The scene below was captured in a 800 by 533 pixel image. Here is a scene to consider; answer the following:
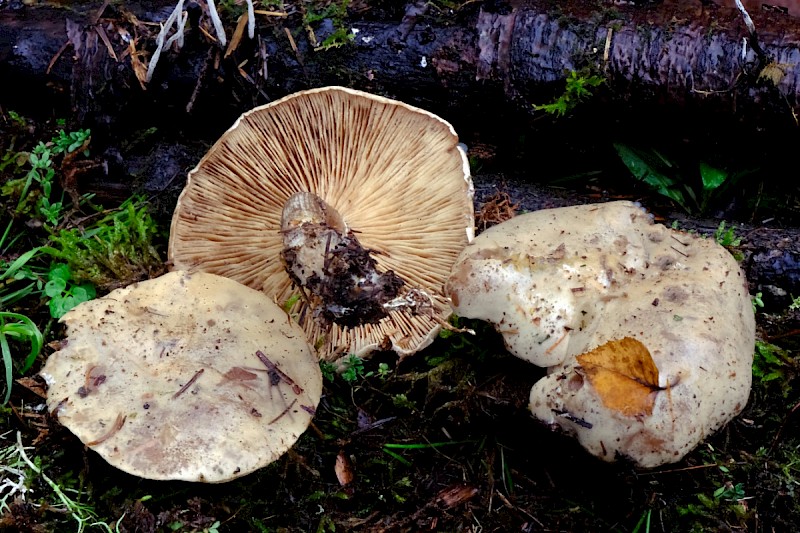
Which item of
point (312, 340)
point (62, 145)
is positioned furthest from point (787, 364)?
point (62, 145)

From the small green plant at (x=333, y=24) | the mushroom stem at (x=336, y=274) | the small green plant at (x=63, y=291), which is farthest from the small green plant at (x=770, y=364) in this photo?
the small green plant at (x=63, y=291)

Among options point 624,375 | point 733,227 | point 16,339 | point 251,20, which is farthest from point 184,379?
point 733,227

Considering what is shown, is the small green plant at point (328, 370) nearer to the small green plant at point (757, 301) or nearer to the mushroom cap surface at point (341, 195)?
the mushroom cap surface at point (341, 195)

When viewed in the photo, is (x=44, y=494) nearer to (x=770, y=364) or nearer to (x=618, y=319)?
(x=618, y=319)

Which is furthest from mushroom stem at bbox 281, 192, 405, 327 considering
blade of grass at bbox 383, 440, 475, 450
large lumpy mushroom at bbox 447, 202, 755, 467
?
blade of grass at bbox 383, 440, 475, 450

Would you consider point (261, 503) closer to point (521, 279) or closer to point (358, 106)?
point (521, 279)

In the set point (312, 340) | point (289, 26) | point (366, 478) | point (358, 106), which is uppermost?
point (289, 26)
